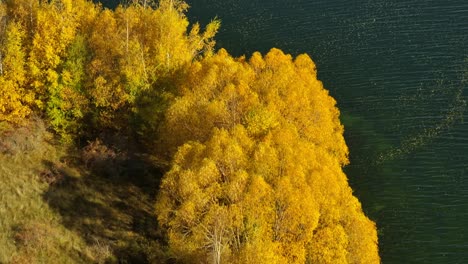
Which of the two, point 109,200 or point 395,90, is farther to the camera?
point 395,90

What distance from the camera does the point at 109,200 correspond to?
219ft

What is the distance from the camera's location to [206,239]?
5459 centimetres

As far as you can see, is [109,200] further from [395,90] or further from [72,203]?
[395,90]

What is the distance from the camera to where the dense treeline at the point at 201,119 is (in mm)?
55000

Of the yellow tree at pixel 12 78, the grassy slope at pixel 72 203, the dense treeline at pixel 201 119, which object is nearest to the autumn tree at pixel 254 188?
the dense treeline at pixel 201 119

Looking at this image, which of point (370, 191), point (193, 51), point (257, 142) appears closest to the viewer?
point (257, 142)

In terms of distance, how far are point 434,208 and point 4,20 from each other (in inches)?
2271

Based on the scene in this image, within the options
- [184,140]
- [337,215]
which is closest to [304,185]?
[337,215]

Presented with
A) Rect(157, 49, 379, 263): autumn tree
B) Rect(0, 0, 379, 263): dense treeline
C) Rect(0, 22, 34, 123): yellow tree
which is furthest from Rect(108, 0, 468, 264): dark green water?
Rect(0, 22, 34, 123): yellow tree

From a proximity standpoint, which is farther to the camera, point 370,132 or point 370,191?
point 370,132

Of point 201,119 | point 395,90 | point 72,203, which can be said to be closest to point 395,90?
point 395,90

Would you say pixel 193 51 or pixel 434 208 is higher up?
pixel 193 51

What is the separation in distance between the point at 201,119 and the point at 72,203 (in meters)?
17.1

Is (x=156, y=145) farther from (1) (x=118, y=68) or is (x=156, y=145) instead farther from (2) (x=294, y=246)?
(2) (x=294, y=246)
